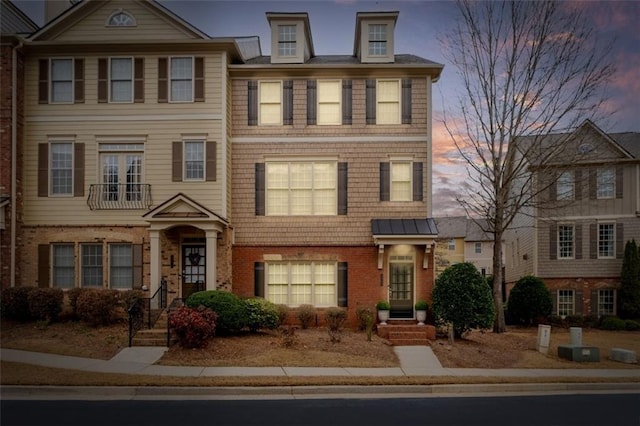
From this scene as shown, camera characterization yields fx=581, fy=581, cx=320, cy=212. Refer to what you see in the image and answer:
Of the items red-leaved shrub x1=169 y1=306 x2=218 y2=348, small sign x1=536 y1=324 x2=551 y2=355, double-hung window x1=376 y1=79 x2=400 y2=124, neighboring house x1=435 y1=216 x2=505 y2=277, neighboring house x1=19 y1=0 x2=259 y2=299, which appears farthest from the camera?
neighboring house x1=435 y1=216 x2=505 y2=277

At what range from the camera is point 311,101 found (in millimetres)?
20656

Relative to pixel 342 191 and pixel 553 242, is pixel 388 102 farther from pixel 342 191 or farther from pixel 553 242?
pixel 553 242

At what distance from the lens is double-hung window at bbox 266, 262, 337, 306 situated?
66.9 feet

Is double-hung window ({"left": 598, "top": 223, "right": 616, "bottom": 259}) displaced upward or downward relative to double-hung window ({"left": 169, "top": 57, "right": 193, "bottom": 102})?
downward

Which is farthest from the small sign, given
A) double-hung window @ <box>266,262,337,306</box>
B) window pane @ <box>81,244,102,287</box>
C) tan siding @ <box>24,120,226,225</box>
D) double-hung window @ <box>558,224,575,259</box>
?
window pane @ <box>81,244,102,287</box>

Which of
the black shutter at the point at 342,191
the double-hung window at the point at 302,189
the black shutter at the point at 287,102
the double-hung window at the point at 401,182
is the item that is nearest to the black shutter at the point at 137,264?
the double-hung window at the point at 302,189

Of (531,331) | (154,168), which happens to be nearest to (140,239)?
(154,168)

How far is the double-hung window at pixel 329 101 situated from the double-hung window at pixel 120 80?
21.6 ft

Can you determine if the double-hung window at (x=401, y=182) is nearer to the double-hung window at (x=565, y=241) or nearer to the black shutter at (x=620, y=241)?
the double-hung window at (x=565, y=241)

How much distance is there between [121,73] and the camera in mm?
20125

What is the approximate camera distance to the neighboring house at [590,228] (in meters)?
27.3

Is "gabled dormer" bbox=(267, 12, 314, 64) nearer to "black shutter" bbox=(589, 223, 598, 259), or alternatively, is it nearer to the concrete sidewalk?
the concrete sidewalk

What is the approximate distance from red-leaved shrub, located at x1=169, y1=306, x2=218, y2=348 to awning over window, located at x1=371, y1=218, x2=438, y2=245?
268 inches

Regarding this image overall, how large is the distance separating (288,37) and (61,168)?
9.21m
